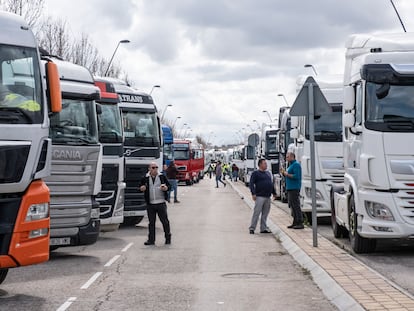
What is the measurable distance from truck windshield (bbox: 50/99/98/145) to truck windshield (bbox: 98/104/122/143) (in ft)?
13.2

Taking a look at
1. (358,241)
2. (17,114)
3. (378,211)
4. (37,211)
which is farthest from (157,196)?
(17,114)

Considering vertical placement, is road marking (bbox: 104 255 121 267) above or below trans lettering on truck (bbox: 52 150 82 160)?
below

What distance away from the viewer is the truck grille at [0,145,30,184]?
934cm

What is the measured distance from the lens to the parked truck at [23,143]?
9414mm

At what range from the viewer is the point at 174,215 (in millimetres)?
26969

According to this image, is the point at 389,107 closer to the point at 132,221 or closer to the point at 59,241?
the point at 59,241

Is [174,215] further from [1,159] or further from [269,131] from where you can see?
[1,159]

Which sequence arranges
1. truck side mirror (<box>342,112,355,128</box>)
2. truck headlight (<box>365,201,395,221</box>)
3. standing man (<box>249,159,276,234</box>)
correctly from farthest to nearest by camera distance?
standing man (<box>249,159,276,234</box>) < truck side mirror (<box>342,112,355,128</box>) < truck headlight (<box>365,201,395,221</box>)

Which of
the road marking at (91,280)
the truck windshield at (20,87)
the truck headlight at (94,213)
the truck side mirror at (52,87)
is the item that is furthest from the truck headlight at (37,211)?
the truck headlight at (94,213)

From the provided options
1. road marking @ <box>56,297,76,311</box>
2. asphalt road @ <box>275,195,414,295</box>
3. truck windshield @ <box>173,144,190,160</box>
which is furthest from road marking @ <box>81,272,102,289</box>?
truck windshield @ <box>173,144,190,160</box>

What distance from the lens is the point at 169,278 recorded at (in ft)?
39.8

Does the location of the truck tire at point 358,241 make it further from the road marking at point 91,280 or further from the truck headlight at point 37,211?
the truck headlight at point 37,211

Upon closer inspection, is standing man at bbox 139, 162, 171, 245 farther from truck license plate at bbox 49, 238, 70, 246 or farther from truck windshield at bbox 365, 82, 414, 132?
truck windshield at bbox 365, 82, 414, 132

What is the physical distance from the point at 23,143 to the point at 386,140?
6376 mm
